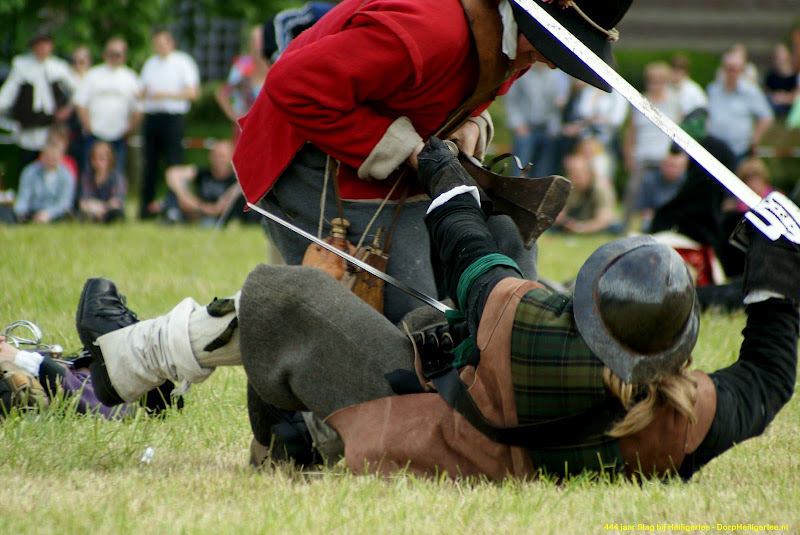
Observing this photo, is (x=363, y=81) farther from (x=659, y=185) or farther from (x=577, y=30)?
(x=659, y=185)

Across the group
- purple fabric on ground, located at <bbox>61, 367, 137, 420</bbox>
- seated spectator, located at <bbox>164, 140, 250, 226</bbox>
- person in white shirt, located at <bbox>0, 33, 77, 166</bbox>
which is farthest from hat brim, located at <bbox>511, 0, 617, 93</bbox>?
person in white shirt, located at <bbox>0, 33, 77, 166</bbox>

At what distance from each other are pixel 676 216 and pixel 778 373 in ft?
12.8

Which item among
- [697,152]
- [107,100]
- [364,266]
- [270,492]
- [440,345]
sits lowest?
[270,492]

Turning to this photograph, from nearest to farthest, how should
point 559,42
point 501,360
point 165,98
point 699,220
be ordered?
point 501,360, point 559,42, point 699,220, point 165,98

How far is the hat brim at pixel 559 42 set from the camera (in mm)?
3238

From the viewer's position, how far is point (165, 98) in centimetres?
1208

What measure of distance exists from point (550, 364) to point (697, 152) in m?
0.78

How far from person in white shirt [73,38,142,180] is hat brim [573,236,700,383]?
35.4ft

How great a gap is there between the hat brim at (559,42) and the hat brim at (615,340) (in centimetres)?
91

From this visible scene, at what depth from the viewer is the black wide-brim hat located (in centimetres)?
324

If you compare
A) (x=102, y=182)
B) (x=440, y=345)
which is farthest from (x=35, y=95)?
(x=440, y=345)

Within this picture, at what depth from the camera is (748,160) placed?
32.1 ft

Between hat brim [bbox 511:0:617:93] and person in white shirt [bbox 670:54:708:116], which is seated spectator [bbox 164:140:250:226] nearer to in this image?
person in white shirt [bbox 670:54:708:116]

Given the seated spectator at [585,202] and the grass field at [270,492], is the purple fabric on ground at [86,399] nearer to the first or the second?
the grass field at [270,492]
